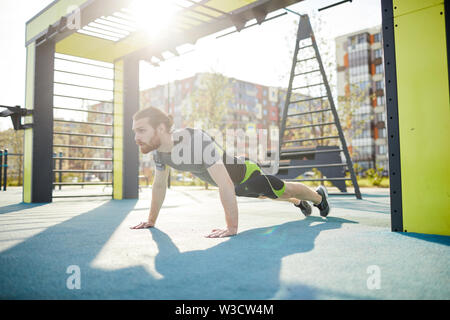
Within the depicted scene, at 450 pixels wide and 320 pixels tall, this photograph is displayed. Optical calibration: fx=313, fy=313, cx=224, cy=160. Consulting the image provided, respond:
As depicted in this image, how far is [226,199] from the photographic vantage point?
2.18m

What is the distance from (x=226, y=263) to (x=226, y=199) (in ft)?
2.36

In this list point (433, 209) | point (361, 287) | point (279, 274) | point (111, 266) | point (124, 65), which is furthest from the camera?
point (124, 65)

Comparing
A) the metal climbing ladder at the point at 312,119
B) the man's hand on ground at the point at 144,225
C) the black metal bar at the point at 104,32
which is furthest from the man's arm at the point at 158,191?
the black metal bar at the point at 104,32

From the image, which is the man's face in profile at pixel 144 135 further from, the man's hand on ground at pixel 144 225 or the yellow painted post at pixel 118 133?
the yellow painted post at pixel 118 133

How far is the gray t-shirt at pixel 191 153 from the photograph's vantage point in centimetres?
225

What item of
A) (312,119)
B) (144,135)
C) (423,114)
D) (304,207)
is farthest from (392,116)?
(312,119)

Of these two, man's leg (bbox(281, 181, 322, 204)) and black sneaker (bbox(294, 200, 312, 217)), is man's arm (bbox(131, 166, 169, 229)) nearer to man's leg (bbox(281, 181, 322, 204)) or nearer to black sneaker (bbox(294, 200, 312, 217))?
man's leg (bbox(281, 181, 322, 204))

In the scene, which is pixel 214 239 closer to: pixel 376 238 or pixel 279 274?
pixel 279 274

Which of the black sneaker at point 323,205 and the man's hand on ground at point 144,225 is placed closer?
the man's hand on ground at point 144,225

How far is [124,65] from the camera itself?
247 inches

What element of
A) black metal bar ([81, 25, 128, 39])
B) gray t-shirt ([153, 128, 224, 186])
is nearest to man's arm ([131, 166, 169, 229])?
gray t-shirt ([153, 128, 224, 186])
